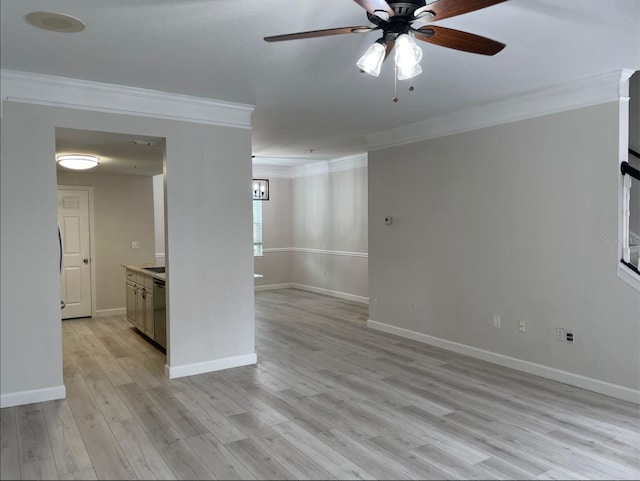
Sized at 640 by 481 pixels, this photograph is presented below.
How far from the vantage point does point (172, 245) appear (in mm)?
4281

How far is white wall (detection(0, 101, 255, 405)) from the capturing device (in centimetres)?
361

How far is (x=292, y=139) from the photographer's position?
21.0 ft

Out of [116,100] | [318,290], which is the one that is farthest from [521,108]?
[318,290]

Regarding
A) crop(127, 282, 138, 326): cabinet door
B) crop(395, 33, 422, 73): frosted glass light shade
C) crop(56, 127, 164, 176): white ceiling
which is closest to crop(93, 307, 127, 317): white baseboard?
crop(127, 282, 138, 326): cabinet door

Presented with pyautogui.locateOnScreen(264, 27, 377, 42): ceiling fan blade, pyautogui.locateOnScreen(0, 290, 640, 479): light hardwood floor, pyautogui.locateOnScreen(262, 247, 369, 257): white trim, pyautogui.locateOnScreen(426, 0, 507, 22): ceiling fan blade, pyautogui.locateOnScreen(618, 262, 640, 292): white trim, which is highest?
pyautogui.locateOnScreen(426, 0, 507, 22): ceiling fan blade

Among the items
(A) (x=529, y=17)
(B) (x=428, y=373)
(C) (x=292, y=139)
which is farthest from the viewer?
(C) (x=292, y=139)

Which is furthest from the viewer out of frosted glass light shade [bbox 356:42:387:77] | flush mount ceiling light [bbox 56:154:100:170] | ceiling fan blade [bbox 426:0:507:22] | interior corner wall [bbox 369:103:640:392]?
flush mount ceiling light [bbox 56:154:100:170]

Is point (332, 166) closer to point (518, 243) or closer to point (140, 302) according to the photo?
point (140, 302)

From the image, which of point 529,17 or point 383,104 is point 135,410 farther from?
point 529,17

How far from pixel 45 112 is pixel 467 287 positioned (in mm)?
4274

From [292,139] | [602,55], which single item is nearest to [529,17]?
[602,55]

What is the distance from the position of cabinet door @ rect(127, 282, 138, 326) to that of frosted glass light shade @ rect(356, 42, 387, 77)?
15.8 feet

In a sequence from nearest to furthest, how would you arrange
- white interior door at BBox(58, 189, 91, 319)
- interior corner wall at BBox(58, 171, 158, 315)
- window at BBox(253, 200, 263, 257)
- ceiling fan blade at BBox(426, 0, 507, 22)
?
1. ceiling fan blade at BBox(426, 0, 507, 22)
2. white interior door at BBox(58, 189, 91, 319)
3. interior corner wall at BBox(58, 171, 158, 315)
4. window at BBox(253, 200, 263, 257)

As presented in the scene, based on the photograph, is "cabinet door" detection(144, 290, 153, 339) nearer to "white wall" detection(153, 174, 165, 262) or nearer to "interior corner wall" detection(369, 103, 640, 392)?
"white wall" detection(153, 174, 165, 262)
